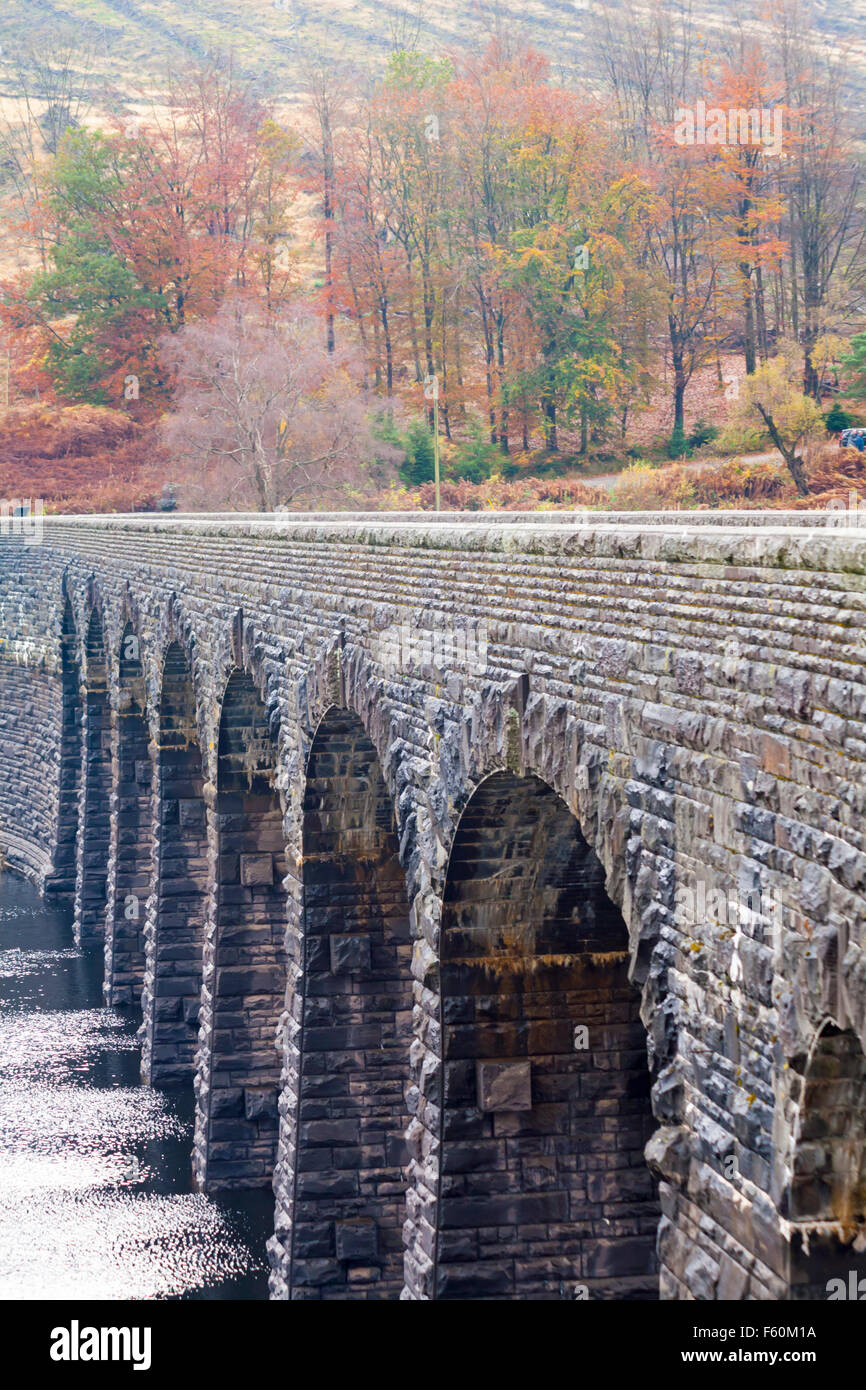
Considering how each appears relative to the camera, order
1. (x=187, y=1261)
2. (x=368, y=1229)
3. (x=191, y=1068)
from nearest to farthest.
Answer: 1. (x=368, y=1229)
2. (x=187, y=1261)
3. (x=191, y=1068)

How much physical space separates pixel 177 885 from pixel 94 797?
9.86 meters

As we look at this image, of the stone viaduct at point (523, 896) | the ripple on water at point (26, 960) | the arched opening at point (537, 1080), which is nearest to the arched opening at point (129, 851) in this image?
the ripple on water at point (26, 960)

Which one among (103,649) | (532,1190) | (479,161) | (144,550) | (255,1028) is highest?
(479,161)

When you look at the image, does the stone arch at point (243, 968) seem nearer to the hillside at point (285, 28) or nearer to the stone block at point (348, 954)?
the stone block at point (348, 954)

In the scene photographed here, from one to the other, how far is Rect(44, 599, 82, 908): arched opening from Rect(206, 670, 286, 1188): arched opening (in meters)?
16.7

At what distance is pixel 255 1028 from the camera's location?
20.2m

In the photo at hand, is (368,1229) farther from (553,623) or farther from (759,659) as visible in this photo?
(759,659)

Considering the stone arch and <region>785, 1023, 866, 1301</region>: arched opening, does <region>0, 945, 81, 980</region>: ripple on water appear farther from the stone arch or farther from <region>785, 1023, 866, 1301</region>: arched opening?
<region>785, 1023, 866, 1301</region>: arched opening

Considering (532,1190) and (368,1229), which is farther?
(368,1229)

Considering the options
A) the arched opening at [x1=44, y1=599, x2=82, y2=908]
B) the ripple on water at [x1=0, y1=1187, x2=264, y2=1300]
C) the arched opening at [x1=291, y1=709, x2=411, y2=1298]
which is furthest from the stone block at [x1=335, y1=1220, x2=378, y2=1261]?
the arched opening at [x1=44, y1=599, x2=82, y2=908]

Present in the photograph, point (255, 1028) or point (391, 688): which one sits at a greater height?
point (391, 688)

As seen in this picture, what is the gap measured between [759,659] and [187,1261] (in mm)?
13037

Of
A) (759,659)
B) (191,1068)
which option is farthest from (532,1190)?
(191,1068)

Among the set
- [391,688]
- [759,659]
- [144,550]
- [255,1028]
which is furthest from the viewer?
[144,550]
